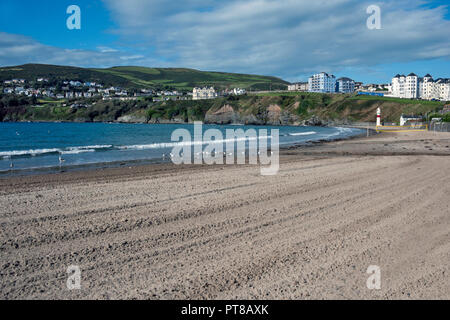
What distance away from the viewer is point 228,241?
543cm

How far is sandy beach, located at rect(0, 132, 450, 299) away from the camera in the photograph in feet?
13.0

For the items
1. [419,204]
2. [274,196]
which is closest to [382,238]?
[419,204]

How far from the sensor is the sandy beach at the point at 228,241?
3949 mm

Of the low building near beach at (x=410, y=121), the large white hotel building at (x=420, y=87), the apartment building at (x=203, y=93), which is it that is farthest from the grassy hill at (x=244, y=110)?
the large white hotel building at (x=420, y=87)

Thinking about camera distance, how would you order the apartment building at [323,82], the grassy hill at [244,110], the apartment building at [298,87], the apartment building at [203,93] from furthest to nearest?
the apartment building at [298,87] < the apartment building at [323,82] < the apartment building at [203,93] < the grassy hill at [244,110]

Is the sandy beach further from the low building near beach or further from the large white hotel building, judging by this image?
the large white hotel building

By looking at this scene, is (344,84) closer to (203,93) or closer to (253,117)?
(203,93)

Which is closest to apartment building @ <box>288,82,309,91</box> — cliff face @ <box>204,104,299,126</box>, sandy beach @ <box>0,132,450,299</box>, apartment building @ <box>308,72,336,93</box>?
apartment building @ <box>308,72,336,93</box>

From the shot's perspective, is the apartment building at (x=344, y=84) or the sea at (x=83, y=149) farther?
the apartment building at (x=344, y=84)

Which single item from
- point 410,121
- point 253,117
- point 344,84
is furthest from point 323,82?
point 410,121

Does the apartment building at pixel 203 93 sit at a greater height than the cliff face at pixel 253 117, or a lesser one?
greater

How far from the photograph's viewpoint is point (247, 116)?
109 m

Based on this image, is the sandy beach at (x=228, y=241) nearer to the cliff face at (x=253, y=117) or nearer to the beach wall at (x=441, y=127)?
the beach wall at (x=441, y=127)

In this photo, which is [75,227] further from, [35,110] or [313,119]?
[35,110]
